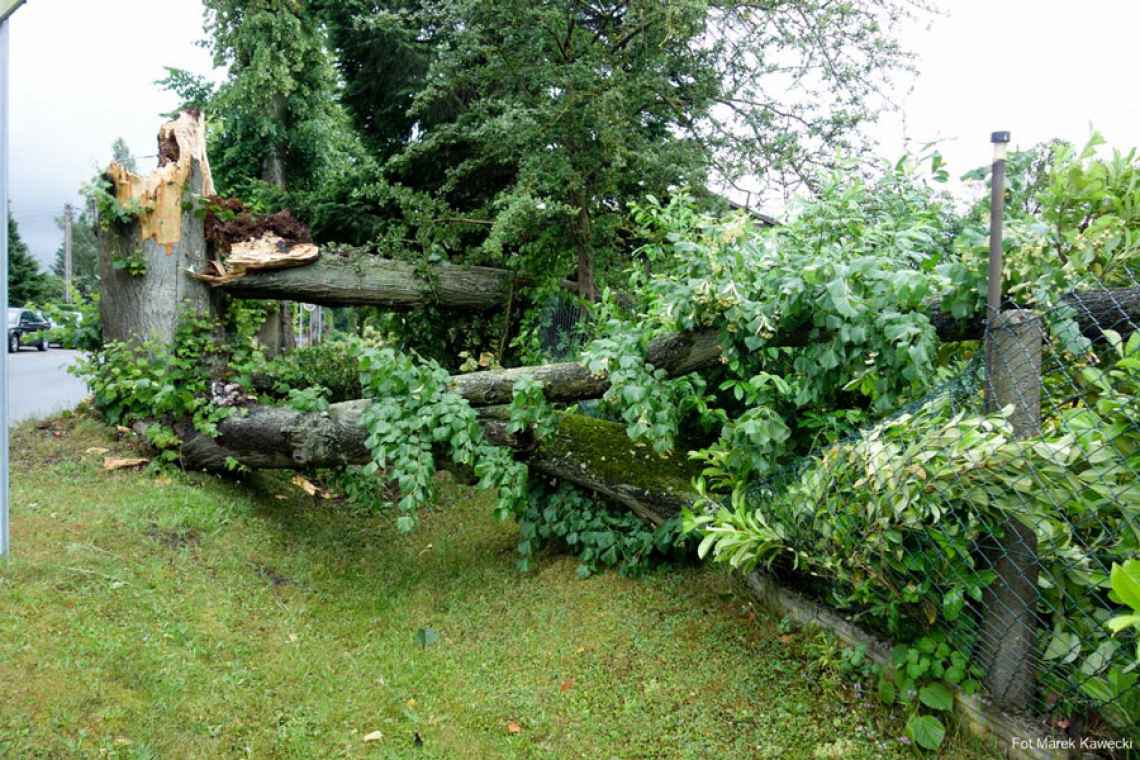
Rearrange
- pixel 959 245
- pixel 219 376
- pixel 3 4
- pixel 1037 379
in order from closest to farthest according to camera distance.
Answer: pixel 1037 379, pixel 959 245, pixel 3 4, pixel 219 376

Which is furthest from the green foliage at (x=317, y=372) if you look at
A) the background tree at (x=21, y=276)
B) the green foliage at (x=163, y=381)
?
the background tree at (x=21, y=276)

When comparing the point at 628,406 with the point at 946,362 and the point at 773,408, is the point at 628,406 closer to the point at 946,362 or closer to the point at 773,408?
the point at 773,408

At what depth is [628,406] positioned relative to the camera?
4.14m

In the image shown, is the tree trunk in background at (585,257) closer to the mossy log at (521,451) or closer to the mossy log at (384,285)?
the mossy log at (384,285)

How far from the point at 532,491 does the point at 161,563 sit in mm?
2351

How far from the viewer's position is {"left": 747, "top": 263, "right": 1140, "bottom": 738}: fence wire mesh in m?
2.25

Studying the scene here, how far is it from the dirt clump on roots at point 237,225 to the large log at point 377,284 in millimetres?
336

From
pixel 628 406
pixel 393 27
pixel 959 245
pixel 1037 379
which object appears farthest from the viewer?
pixel 393 27

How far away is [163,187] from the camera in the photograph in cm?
608

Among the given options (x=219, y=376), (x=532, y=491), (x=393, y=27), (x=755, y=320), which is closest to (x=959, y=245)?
(x=755, y=320)

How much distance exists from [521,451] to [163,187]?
12.9ft

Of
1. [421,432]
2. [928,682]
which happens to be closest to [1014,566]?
[928,682]

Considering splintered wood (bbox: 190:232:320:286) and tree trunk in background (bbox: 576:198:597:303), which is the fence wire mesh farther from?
splintered wood (bbox: 190:232:320:286)

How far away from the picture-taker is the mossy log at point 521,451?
464cm
